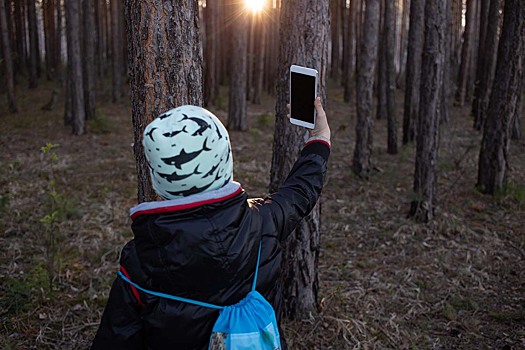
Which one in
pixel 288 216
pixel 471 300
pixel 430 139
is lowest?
pixel 471 300

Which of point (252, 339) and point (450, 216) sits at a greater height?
point (252, 339)

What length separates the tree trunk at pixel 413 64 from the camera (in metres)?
9.55

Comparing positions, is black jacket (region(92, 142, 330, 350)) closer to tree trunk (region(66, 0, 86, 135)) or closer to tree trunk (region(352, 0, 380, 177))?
tree trunk (region(352, 0, 380, 177))

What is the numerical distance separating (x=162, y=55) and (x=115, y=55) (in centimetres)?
1583

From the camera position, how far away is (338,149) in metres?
11.2

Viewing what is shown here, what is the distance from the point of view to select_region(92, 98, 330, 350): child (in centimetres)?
169

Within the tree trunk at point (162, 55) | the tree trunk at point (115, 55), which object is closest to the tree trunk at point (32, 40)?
the tree trunk at point (115, 55)

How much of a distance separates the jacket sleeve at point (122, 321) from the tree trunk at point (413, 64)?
839 centimetres

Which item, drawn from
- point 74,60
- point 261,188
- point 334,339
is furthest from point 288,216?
point 74,60

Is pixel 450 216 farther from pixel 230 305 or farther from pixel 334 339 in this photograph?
pixel 230 305

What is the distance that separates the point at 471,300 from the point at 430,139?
93.2 inches

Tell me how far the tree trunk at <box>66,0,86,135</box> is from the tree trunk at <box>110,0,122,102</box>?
5378 mm

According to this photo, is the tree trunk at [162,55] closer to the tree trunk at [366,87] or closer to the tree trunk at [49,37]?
the tree trunk at [366,87]

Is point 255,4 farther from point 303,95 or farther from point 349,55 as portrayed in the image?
point 303,95
